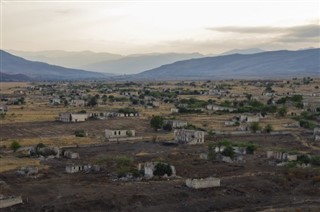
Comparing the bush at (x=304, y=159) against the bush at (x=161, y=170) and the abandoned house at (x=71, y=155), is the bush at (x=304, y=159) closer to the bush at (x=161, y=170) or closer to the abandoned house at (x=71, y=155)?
the bush at (x=161, y=170)

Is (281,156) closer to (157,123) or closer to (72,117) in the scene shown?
(157,123)

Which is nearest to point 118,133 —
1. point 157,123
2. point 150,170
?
point 157,123

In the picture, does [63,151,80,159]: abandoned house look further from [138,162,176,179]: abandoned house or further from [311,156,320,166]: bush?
[311,156,320,166]: bush

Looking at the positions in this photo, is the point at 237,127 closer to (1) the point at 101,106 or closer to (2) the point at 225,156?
(2) the point at 225,156

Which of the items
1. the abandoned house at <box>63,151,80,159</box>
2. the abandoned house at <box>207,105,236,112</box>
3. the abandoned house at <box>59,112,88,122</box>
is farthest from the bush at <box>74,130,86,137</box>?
the abandoned house at <box>207,105,236,112</box>

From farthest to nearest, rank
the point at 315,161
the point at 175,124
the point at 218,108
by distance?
the point at 218,108 → the point at 175,124 → the point at 315,161
